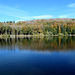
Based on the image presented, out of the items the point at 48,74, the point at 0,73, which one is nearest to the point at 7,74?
the point at 0,73

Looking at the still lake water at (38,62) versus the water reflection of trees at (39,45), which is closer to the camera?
the still lake water at (38,62)

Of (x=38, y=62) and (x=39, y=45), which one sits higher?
(x=39, y=45)

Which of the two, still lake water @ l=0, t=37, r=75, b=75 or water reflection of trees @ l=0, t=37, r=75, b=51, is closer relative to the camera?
still lake water @ l=0, t=37, r=75, b=75

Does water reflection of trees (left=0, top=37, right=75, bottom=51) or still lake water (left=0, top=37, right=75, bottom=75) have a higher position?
water reflection of trees (left=0, top=37, right=75, bottom=51)

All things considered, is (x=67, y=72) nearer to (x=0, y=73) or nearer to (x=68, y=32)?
(x=0, y=73)

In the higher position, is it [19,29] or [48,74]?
[19,29]

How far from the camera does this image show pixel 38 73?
761 cm

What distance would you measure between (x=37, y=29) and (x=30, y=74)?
84423 millimetres

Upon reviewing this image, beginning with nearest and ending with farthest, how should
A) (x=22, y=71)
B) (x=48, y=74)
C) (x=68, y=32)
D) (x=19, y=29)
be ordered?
(x=48, y=74) → (x=22, y=71) → (x=19, y=29) → (x=68, y=32)

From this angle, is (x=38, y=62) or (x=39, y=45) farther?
(x=39, y=45)

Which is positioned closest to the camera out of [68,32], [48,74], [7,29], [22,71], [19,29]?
[48,74]

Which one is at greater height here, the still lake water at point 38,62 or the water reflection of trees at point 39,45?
the water reflection of trees at point 39,45

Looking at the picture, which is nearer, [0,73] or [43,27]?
[0,73]

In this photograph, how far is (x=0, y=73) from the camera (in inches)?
301
